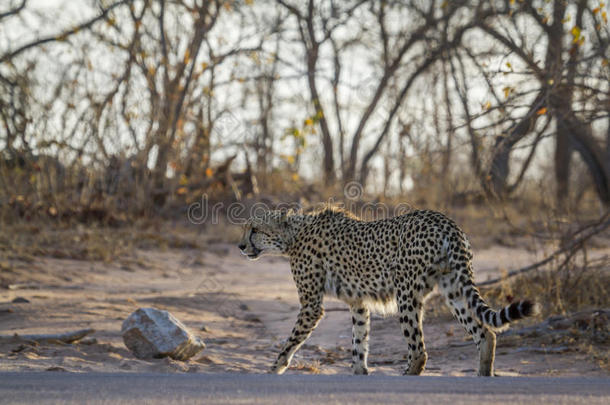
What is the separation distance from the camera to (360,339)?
5.80m

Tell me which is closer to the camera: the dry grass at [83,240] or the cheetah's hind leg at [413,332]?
the cheetah's hind leg at [413,332]

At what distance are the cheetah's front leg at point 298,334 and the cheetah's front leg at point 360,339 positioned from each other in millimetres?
317

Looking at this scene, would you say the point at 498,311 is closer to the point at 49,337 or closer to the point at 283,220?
the point at 283,220

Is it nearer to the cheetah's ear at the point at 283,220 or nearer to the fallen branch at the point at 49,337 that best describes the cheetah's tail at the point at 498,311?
the cheetah's ear at the point at 283,220

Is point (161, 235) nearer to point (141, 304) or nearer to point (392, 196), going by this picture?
point (141, 304)

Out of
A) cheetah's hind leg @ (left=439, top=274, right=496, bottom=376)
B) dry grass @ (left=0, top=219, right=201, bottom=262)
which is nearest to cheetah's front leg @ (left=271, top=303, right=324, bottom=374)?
cheetah's hind leg @ (left=439, top=274, right=496, bottom=376)

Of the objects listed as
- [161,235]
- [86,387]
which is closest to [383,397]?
[86,387]

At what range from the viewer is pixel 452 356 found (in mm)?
6480

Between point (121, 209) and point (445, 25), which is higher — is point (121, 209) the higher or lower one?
the lower one

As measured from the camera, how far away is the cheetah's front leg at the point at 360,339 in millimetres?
5746

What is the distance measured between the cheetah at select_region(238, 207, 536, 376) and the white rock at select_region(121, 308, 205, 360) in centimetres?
74

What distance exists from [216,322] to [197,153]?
314 inches

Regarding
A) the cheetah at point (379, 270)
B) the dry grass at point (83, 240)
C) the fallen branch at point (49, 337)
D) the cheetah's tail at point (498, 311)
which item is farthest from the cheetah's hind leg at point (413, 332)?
the dry grass at point (83, 240)

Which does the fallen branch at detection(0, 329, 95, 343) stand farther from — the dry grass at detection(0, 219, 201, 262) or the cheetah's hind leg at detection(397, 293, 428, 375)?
the dry grass at detection(0, 219, 201, 262)
